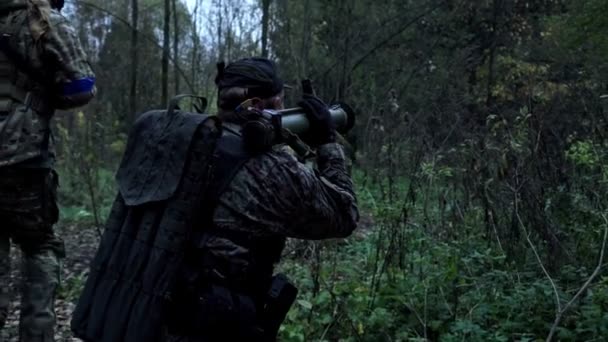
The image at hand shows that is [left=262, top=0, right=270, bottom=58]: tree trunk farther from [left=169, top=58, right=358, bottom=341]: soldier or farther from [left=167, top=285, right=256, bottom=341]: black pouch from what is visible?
[left=167, top=285, right=256, bottom=341]: black pouch

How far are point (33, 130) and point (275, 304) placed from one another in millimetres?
1854

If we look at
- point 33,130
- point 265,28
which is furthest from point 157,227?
point 265,28

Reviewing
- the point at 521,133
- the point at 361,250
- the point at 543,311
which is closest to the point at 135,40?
the point at 361,250

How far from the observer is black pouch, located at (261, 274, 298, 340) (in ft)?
7.73

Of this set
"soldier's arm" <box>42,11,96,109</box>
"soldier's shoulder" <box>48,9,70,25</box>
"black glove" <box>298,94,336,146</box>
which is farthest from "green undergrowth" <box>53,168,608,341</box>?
"soldier's shoulder" <box>48,9,70,25</box>

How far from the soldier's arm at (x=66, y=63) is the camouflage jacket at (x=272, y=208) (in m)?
1.69

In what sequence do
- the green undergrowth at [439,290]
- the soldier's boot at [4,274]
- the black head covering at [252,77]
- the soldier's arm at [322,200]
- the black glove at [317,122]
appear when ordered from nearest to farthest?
the soldier's arm at [322,200] < the black head covering at [252,77] < the black glove at [317,122] < the soldier's boot at [4,274] < the green undergrowth at [439,290]

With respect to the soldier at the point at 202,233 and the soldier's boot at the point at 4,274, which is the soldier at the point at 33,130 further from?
the soldier at the point at 202,233

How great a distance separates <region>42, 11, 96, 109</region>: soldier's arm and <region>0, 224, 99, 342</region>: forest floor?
1644 millimetres

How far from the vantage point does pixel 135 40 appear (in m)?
15.4

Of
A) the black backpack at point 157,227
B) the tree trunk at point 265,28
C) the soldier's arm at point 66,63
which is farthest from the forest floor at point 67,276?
the tree trunk at point 265,28

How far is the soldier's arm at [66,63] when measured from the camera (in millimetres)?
3553

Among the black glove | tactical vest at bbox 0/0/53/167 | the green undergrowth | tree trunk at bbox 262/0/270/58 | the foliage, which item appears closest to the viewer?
the black glove

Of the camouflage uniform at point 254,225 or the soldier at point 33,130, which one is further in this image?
the soldier at point 33,130
